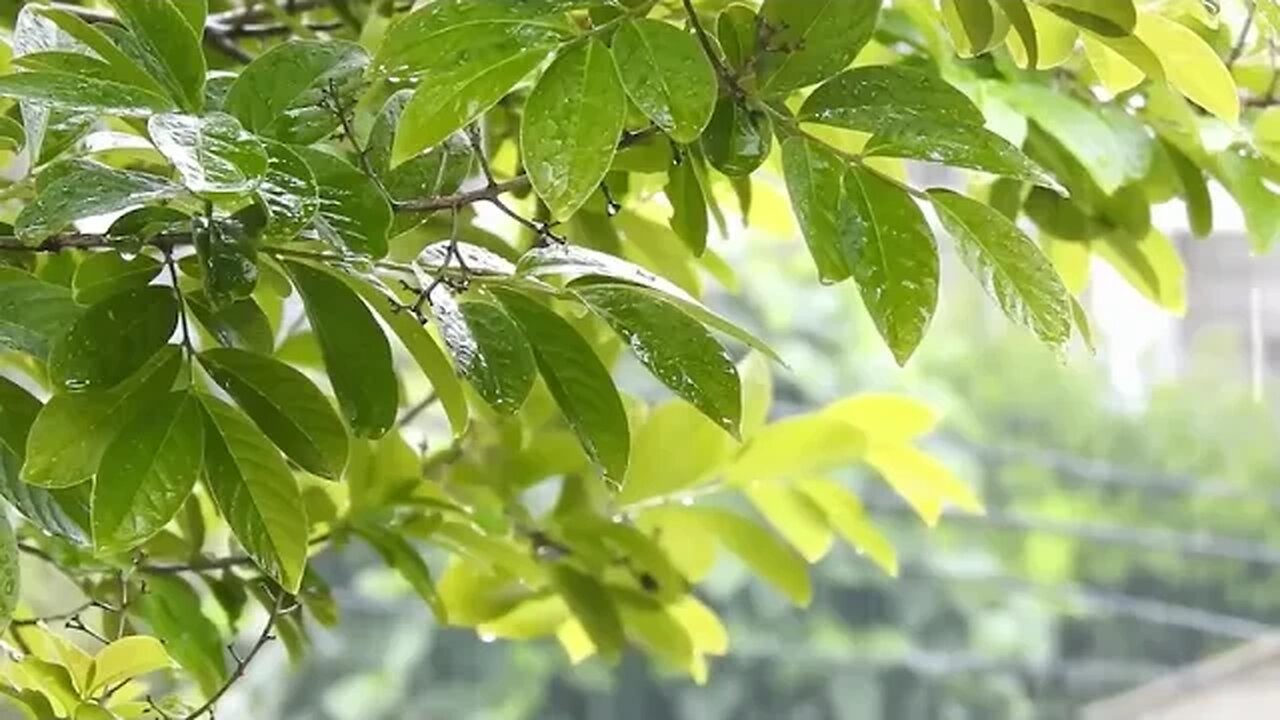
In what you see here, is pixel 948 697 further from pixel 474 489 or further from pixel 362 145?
pixel 362 145

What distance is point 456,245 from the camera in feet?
1.03

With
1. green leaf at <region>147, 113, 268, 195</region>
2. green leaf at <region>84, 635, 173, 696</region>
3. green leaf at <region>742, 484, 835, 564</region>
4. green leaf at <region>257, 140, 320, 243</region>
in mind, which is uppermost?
green leaf at <region>147, 113, 268, 195</region>

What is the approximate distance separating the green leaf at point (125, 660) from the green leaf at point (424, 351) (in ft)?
0.28

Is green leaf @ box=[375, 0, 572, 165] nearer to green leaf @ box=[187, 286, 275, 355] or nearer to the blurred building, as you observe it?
green leaf @ box=[187, 286, 275, 355]

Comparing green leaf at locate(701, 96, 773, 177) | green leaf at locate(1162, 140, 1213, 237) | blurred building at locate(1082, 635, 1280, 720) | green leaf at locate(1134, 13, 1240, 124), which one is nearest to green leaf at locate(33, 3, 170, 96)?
green leaf at locate(701, 96, 773, 177)

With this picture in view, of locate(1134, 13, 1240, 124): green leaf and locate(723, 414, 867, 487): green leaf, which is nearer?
locate(1134, 13, 1240, 124): green leaf

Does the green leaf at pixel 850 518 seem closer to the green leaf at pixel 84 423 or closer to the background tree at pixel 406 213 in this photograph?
the background tree at pixel 406 213

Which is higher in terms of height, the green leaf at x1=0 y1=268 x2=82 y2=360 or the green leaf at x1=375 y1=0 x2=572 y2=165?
the green leaf at x1=375 y1=0 x2=572 y2=165

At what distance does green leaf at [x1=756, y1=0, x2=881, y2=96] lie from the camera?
0.30 metres

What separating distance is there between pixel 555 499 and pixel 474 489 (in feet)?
0.09

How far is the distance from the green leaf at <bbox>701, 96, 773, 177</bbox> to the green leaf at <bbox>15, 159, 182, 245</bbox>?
0.11 meters

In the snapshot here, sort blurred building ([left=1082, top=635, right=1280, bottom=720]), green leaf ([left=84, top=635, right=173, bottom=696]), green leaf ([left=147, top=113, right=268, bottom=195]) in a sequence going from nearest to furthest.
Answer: green leaf ([left=147, top=113, right=268, bottom=195]) < green leaf ([left=84, top=635, right=173, bottom=696]) < blurred building ([left=1082, top=635, right=1280, bottom=720])

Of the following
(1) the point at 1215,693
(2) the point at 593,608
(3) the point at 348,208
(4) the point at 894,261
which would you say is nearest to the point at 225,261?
(3) the point at 348,208

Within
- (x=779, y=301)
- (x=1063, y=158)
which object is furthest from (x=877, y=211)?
(x=779, y=301)
